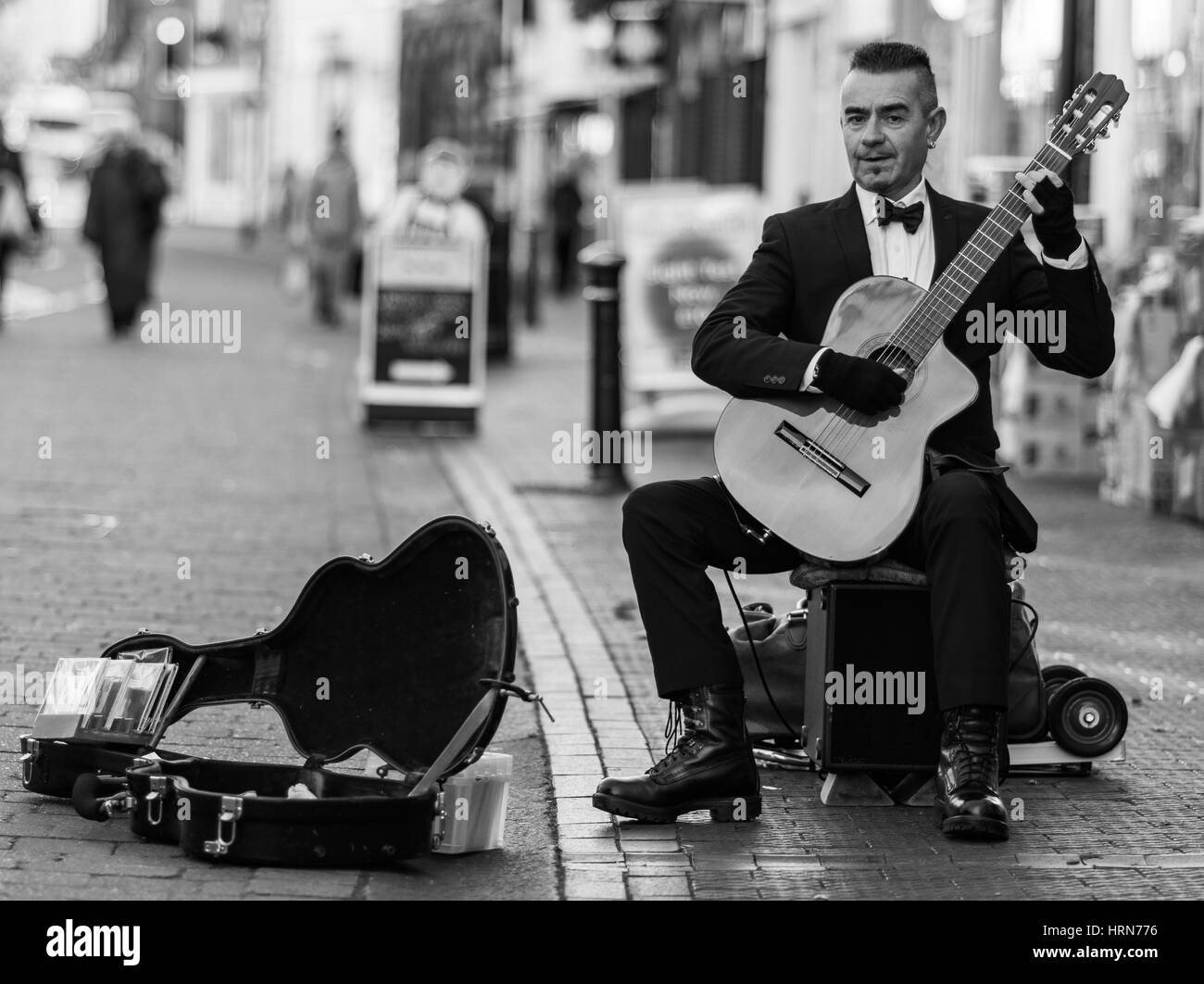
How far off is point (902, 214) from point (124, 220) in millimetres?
15969

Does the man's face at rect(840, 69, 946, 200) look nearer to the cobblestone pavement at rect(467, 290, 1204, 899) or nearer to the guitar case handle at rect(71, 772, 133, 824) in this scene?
the cobblestone pavement at rect(467, 290, 1204, 899)

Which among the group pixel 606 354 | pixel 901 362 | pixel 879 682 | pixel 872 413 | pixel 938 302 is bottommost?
pixel 879 682

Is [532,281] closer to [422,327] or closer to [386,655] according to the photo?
[422,327]

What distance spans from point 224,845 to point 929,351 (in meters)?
1.88

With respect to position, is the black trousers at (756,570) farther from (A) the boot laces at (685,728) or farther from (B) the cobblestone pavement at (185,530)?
(B) the cobblestone pavement at (185,530)

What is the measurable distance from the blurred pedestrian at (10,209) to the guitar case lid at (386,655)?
636 inches

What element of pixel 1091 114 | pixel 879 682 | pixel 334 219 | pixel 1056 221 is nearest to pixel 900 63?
pixel 1091 114

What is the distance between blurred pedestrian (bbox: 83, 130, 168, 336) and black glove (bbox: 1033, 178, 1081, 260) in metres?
15.7

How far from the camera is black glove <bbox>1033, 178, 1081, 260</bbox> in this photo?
4.88 m

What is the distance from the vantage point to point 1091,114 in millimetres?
4980

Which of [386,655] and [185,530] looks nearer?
[386,655]

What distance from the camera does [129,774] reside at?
15.1 ft
